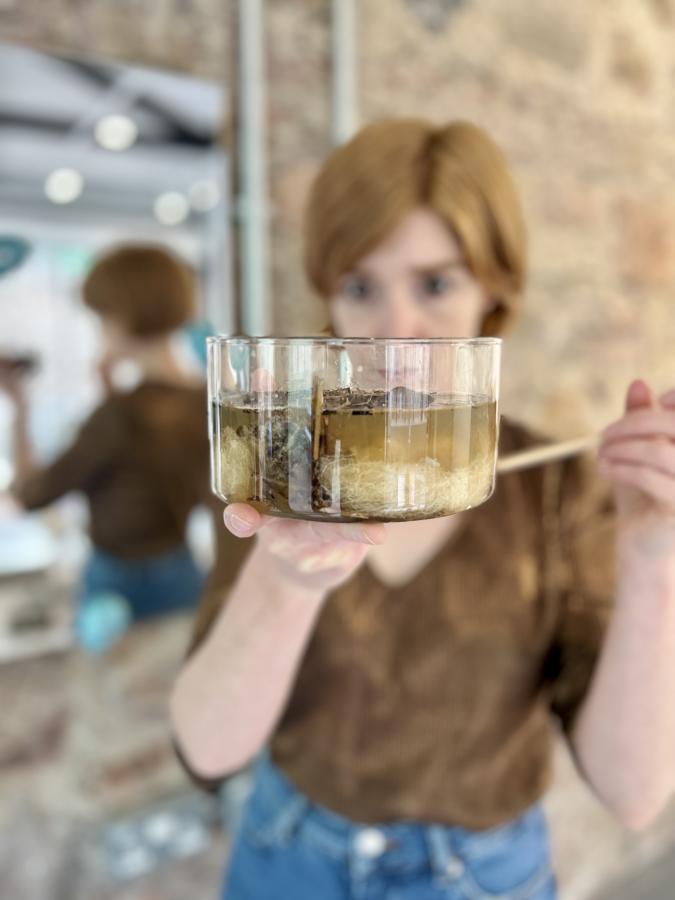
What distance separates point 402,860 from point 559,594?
14.0 inches

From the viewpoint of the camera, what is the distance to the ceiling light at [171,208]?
3.58 ft

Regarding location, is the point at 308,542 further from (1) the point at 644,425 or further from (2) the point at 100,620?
(2) the point at 100,620

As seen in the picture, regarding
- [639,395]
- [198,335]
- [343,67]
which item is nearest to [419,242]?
[639,395]

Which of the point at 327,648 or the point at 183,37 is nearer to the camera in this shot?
the point at 327,648

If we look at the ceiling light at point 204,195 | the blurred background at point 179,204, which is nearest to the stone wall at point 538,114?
the blurred background at point 179,204

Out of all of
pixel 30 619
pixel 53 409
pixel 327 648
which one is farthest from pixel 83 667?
pixel 327 648

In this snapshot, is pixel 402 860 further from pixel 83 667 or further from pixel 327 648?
pixel 83 667

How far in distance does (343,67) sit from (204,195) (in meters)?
0.32

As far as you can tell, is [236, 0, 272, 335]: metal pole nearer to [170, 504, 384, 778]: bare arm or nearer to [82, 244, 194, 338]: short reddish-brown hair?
[82, 244, 194, 338]: short reddish-brown hair

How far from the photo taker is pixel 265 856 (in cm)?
90

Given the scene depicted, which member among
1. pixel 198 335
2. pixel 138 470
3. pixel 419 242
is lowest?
pixel 138 470

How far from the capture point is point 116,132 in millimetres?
1036

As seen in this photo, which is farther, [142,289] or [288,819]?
[142,289]

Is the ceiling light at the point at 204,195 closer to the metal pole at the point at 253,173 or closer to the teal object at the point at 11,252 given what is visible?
the metal pole at the point at 253,173
